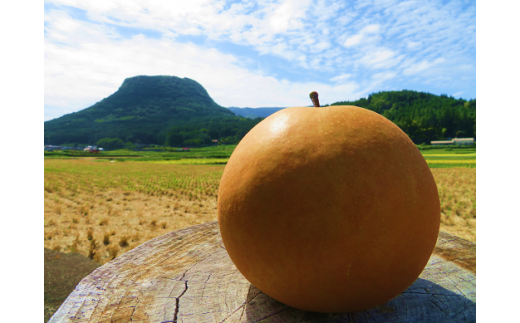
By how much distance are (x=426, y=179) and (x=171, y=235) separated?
12.8 feet

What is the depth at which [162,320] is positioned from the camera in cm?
248

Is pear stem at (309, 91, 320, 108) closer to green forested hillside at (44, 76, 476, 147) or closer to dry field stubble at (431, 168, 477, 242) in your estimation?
dry field stubble at (431, 168, 477, 242)

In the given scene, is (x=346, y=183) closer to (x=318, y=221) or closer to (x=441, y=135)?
(x=318, y=221)

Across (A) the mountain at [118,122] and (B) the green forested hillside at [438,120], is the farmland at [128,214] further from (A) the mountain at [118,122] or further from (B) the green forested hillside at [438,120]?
(A) the mountain at [118,122]

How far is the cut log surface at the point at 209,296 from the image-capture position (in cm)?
252

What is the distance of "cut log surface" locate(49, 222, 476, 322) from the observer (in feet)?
8.28

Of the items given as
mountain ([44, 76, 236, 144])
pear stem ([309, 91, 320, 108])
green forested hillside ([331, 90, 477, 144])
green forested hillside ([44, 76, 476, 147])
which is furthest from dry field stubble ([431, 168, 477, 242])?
mountain ([44, 76, 236, 144])

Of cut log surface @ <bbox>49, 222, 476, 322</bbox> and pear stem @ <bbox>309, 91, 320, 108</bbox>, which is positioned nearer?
cut log surface @ <bbox>49, 222, 476, 322</bbox>

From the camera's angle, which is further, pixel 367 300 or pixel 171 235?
pixel 171 235

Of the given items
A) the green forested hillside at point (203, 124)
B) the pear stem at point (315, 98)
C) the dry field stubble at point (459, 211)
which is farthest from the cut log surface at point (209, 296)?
the green forested hillside at point (203, 124)

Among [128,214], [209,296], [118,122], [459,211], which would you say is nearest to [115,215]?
[128,214]

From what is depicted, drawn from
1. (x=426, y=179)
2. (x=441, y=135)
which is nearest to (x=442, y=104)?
(x=441, y=135)

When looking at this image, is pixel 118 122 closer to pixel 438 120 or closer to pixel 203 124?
pixel 203 124

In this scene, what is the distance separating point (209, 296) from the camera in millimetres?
2857
